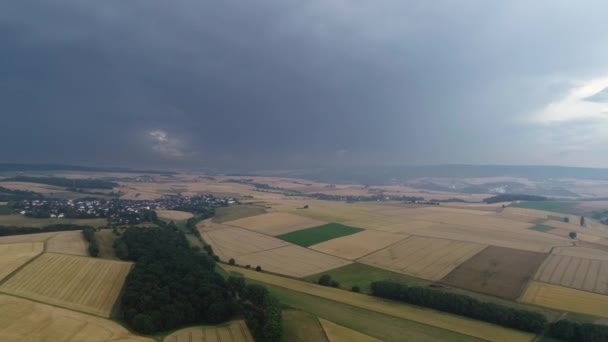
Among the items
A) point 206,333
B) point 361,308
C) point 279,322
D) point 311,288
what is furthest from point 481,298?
point 206,333

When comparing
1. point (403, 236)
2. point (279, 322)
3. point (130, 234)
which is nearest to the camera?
point (279, 322)

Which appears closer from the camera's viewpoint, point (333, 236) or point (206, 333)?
point (206, 333)

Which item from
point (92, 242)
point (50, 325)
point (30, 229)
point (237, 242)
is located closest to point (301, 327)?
point (50, 325)

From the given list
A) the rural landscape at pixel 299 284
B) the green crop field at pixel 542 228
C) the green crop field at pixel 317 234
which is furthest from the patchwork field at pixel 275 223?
the green crop field at pixel 542 228

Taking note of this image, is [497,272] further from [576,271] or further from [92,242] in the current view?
[92,242]

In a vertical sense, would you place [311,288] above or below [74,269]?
below

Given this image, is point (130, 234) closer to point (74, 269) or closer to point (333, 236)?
point (74, 269)

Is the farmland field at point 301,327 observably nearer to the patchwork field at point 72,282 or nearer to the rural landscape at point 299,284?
the rural landscape at point 299,284
